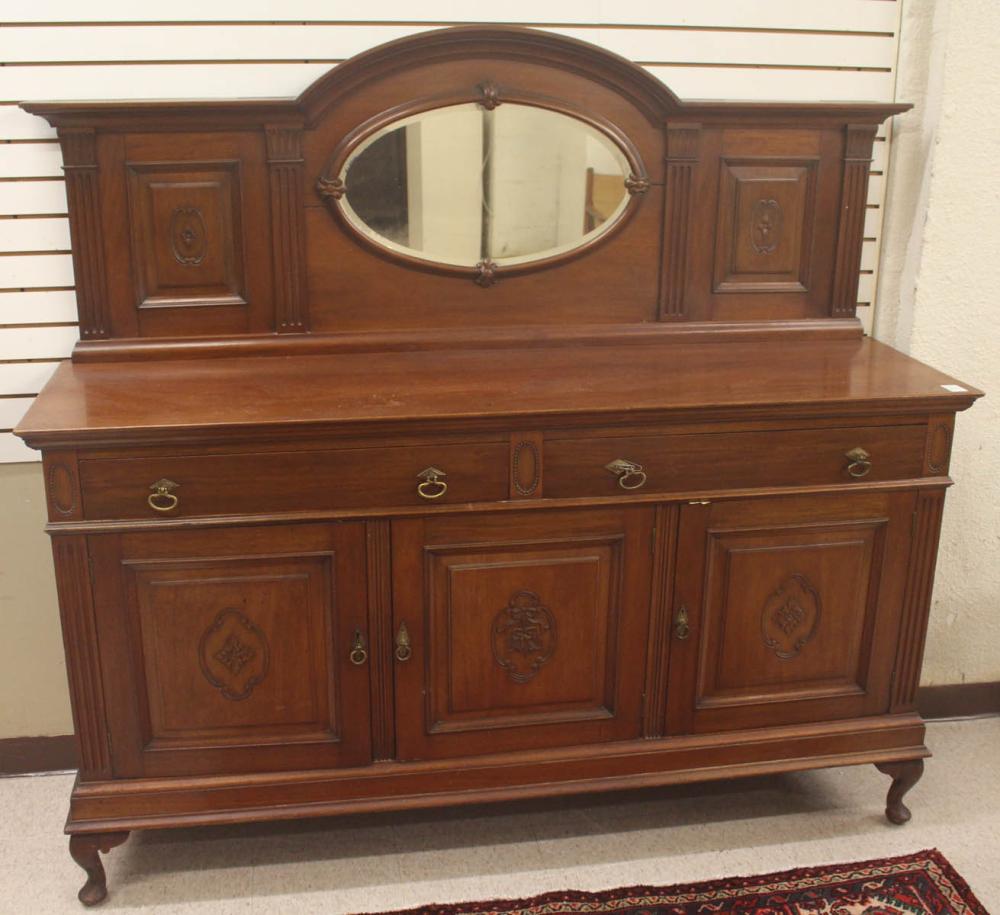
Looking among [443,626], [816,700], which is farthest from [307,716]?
[816,700]

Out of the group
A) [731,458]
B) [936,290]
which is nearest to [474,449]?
[731,458]

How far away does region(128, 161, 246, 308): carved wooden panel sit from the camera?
2.78m

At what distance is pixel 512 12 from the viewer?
2.83m

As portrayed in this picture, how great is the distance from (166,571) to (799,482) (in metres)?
1.44

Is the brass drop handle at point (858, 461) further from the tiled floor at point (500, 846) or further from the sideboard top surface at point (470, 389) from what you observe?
the tiled floor at point (500, 846)

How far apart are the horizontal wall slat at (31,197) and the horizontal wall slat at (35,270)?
0.11 m

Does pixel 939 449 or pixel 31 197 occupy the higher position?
pixel 31 197

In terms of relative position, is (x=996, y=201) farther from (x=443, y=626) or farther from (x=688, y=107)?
(x=443, y=626)

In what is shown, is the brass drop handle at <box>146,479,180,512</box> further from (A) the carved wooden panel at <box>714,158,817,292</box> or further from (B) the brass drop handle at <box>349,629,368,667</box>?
(A) the carved wooden panel at <box>714,158,817,292</box>

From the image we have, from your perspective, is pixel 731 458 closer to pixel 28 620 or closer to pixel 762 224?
pixel 762 224

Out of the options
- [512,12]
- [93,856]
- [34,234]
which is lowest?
[93,856]

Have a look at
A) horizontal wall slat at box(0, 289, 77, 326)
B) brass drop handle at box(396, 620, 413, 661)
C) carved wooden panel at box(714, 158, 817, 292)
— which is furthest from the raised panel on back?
horizontal wall slat at box(0, 289, 77, 326)

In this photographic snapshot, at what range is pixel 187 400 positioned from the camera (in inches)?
99.7

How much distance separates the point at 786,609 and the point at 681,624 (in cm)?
27
